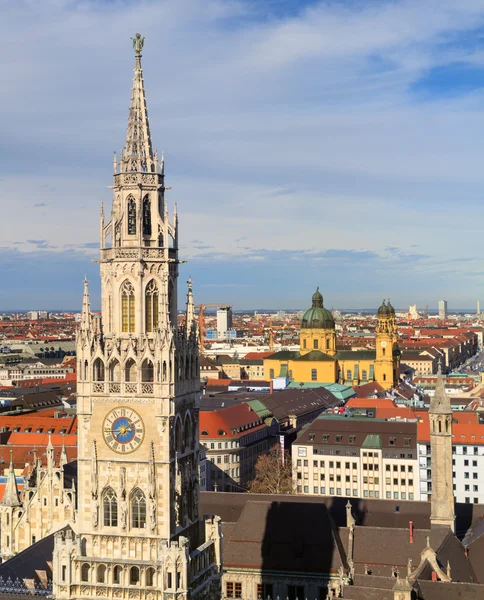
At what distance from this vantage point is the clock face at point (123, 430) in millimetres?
36969

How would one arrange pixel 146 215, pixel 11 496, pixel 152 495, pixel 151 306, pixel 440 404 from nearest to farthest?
pixel 152 495 → pixel 151 306 → pixel 146 215 → pixel 11 496 → pixel 440 404

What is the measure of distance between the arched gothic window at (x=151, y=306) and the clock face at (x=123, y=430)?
133 inches

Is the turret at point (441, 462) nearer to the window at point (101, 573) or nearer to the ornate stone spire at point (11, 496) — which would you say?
the ornate stone spire at point (11, 496)

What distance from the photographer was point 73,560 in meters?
37.0

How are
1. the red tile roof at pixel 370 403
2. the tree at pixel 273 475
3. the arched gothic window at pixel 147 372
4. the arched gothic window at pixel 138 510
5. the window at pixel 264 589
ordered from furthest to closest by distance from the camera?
the red tile roof at pixel 370 403, the tree at pixel 273 475, the window at pixel 264 589, the arched gothic window at pixel 147 372, the arched gothic window at pixel 138 510

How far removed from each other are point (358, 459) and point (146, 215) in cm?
8039

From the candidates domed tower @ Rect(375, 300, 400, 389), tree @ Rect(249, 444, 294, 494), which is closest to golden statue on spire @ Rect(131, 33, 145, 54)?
tree @ Rect(249, 444, 294, 494)

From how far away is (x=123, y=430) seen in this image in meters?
37.1

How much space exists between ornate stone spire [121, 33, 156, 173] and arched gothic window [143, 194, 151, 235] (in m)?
1.20

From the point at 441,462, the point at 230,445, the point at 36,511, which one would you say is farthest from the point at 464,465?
the point at 36,511

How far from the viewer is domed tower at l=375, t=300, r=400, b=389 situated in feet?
642

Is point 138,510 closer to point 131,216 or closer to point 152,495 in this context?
point 152,495

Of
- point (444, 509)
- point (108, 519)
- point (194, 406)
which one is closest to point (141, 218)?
point (194, 406)

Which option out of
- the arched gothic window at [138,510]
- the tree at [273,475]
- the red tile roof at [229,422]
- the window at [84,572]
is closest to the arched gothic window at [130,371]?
the arched gothic window at [138,510]
